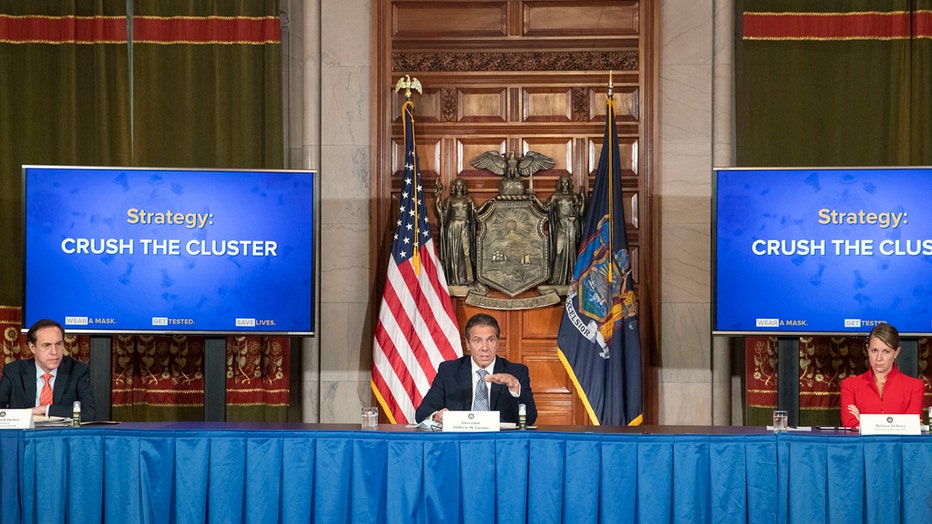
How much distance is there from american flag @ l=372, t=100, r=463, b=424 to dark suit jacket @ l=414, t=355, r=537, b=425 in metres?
1.45

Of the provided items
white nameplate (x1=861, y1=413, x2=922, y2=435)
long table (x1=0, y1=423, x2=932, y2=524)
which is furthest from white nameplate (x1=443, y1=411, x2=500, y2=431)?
white nameplate (x1=861, y1=413, x2=922, y2=435)

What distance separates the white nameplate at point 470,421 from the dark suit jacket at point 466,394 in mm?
700

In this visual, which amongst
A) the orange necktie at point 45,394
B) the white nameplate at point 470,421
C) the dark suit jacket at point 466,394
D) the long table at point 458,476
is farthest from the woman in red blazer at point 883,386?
the orange necktie at point 45,394

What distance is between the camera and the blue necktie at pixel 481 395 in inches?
189

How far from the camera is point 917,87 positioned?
6.49 metres

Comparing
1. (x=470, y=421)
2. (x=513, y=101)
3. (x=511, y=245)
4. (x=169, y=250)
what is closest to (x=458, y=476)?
(x=470, y=421)

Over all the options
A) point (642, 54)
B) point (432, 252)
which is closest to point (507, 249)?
point (432, 252)

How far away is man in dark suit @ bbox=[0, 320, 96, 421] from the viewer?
4895 millimetres

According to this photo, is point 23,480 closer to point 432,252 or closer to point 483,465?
point 483,465

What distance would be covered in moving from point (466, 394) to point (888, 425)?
180 centimetres

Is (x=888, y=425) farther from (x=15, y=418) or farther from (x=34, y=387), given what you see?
(x=34, y=387)

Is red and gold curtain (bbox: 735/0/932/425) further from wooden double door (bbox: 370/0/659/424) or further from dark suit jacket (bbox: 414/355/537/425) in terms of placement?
dark suit jacket (bbox: 414/355/537/425)

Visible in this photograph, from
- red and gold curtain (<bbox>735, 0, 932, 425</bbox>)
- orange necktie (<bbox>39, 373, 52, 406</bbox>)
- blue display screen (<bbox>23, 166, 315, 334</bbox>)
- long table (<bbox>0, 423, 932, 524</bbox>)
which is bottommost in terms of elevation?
long table (<bbox>0, 423, 932, 524</bbox>)

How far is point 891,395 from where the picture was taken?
482 centimetres
